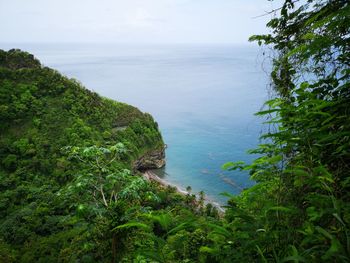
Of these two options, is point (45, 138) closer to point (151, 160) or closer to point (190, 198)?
point (151, 160)

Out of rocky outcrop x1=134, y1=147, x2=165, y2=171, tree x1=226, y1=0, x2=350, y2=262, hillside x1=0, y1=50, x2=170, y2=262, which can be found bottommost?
rocky outcrop x1=134, y1=147, x2=165, y2=171

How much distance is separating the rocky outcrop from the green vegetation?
1245mm

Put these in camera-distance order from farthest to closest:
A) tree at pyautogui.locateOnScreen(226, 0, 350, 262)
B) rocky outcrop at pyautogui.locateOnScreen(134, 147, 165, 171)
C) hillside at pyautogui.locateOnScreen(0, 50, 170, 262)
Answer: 1. rocky outcrop at pyautogui.locateOnScreen(134, 147, 165, 171)
2. hillside at pyautogui.locateOnScreen(0, 50, 170, 262)
3. tree at pyautogui.locateOnScreen(226, 0, 350, 262)

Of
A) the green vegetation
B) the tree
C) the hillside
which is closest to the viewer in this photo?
the tree

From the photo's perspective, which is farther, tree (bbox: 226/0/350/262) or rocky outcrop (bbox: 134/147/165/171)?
rocky outcrop (bbox: 134/147/165/171)

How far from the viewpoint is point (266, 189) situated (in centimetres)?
219

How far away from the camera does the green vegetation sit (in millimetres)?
1541

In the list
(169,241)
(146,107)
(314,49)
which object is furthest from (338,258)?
(146,107)

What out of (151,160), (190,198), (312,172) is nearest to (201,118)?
(151,160)

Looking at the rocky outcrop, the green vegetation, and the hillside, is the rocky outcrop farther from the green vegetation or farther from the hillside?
the green vegetation

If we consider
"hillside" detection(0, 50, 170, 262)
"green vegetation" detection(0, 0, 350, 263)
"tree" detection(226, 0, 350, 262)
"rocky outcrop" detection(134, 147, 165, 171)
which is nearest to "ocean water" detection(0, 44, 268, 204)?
"rocky outcrop" detection(134, 147, 165, 171)

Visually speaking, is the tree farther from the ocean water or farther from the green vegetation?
the ocean water

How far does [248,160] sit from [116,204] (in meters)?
34.9

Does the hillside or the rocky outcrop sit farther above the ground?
the hillside
